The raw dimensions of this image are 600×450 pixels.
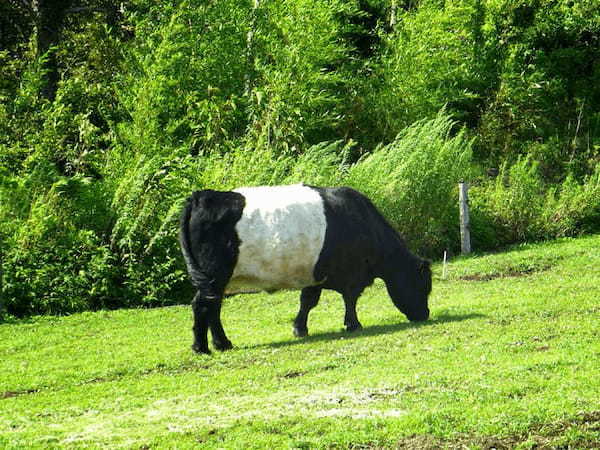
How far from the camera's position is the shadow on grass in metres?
11.9

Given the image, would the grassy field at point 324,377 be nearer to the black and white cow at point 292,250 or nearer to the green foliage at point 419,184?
the black and white cow at point 292,250

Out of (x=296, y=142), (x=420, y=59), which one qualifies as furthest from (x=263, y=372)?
(x=420, y=59)

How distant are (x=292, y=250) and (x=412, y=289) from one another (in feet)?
6.07

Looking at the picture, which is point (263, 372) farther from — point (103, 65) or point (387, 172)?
point (103, 65)

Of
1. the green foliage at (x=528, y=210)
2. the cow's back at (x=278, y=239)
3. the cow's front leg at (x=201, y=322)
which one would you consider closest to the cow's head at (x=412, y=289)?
the cow's back at (x=278, y=239)

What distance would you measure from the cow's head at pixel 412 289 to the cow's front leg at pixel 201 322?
2.61 metres

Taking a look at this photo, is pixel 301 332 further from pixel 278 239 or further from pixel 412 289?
pixel 412 289

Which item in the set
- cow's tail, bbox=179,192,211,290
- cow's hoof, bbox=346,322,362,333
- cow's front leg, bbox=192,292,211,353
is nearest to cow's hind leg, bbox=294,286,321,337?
cow's hoof, bbox=346,322,362,333

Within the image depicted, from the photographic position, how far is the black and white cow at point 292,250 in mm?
11570

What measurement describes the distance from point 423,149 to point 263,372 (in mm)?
10159

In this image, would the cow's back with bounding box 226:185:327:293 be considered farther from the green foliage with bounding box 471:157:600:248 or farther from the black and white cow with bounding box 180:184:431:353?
the green foliage with bounding box 471:157:600:248

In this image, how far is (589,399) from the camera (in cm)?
811

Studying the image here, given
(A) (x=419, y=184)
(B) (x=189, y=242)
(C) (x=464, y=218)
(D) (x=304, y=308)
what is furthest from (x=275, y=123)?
(B) (x=189, y=242)

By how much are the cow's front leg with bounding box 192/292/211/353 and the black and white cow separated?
0.01 m
